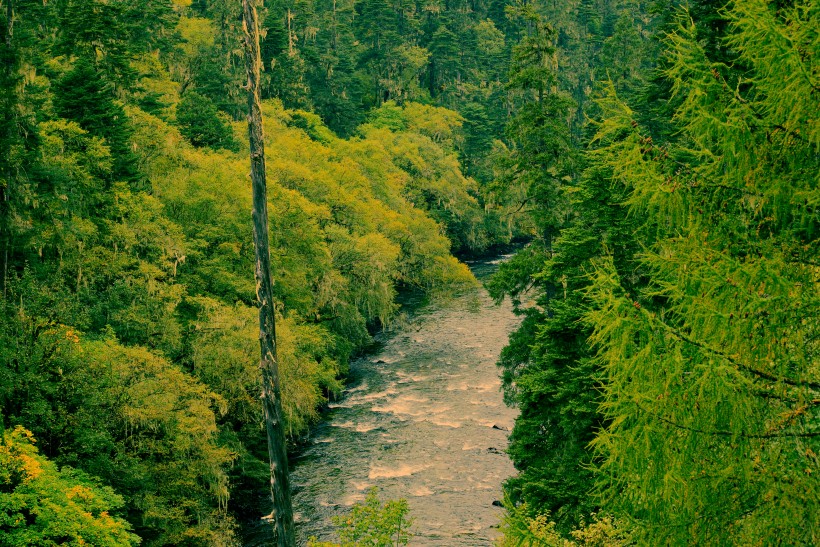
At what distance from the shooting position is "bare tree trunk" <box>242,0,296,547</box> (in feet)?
39.2

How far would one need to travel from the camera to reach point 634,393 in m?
5.48

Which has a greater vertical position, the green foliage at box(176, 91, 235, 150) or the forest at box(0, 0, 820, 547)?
the green foliage at box(176, 91, 235, 150)

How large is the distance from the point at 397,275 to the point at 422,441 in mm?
16511

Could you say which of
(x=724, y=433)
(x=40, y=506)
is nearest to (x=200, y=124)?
(x=40, y=506)

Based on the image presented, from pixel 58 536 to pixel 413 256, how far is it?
33.2 meters

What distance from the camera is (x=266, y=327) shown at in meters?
12.1

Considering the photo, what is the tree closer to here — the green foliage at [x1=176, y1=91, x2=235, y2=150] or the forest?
the forest

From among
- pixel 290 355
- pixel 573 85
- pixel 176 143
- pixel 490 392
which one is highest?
pixel 573 85

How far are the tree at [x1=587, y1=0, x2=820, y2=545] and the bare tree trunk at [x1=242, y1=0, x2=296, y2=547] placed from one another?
731 centimetres

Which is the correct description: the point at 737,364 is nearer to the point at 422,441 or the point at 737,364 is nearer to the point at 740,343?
the point at 740,343

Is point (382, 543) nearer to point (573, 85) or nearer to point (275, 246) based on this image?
point (275, 246)

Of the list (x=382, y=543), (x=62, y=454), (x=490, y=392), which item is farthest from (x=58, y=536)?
(x=490, y=392)

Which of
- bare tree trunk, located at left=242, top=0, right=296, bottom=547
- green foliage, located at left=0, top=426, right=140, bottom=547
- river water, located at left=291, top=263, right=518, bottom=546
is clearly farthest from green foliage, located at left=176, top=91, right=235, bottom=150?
bare tree trunk, located at left=242, top=0, right=296, bottom=547

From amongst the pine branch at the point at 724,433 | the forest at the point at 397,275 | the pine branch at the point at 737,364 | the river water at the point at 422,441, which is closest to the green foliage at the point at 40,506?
the forest at the point at 397,275
